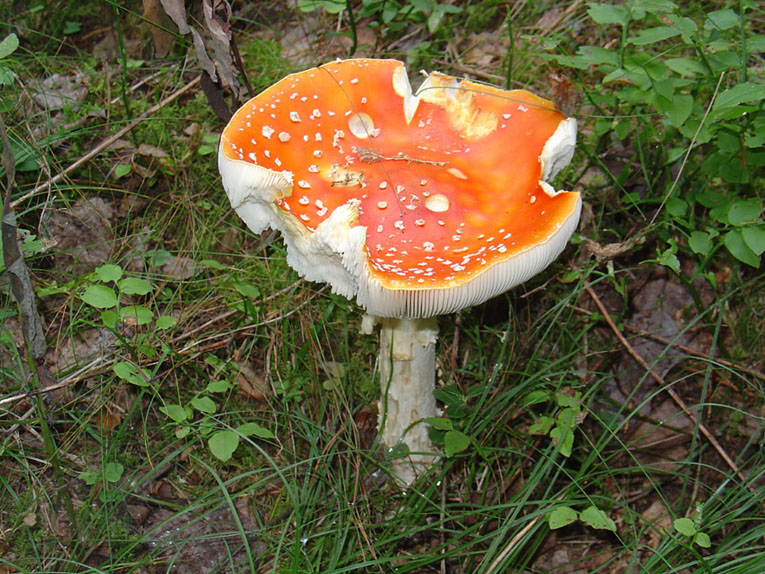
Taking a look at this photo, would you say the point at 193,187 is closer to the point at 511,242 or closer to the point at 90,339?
the point at 90,339

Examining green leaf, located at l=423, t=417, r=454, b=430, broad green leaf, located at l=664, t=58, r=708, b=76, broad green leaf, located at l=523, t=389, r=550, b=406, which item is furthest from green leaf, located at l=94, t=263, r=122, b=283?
broad green leaf, located at l=664, t=58, r=708, b=76

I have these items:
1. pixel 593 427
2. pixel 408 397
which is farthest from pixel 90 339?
pixel 593 427

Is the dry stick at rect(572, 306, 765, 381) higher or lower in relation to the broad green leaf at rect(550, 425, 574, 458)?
lower

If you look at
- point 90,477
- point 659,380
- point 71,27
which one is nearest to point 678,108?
point 659,380

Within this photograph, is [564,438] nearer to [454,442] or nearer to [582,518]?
[582,518]

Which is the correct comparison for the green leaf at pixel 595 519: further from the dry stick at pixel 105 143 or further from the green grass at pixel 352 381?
the dry stick at pixel 105 143

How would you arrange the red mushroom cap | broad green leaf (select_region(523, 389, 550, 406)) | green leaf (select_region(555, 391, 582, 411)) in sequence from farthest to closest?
1. broad green leaf (select_region(523, 389, 550, 406))
2. green leaf (select_region(555, 391, 582, 411))
3. the red mushroom cap

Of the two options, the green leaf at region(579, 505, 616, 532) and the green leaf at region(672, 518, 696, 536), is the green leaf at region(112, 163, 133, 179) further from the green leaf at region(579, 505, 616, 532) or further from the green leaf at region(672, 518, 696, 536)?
the green leaf at region(672, 518, 696, 536)
